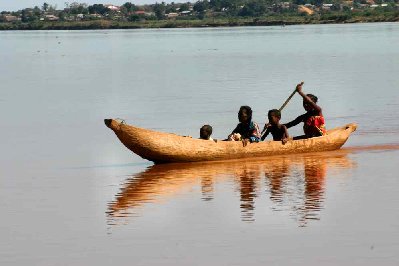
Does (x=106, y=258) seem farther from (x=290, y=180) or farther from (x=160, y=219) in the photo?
(x=290, y=180)

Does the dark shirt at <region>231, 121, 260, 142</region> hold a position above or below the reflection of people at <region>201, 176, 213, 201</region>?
above

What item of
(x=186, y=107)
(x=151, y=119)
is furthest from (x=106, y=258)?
(x=186, y=107)

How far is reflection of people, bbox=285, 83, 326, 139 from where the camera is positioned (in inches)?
654

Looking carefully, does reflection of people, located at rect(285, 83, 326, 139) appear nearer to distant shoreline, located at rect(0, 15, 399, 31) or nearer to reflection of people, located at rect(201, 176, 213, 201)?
reflection of people, located at rect(201, 176, 213, 201)

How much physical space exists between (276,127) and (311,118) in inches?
28.0

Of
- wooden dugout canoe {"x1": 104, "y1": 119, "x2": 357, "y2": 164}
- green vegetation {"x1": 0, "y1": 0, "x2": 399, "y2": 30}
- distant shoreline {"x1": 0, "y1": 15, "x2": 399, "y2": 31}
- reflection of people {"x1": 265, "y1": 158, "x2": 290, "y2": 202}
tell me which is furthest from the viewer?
green vegetation {"x1": 0, "y1": 0, "x2": 399, "y2": 30}

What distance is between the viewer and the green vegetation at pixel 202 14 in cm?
15169

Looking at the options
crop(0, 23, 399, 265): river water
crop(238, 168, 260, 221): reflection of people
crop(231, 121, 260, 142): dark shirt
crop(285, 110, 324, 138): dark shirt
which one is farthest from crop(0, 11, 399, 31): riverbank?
crop(238, 168, 260, 221): reflection of people

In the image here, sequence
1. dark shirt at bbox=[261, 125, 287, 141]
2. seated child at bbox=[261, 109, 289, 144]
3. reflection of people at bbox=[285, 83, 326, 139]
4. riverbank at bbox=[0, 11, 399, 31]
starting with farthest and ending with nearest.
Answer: riverbank at bbox=[0, 11, 399, 31] < reflection of people at bbox=[285, 83, 326, 139] < dark shirt at bbox=[261, 125, 287, 141] < seated child at bbox=[261, 109, 289, 144]

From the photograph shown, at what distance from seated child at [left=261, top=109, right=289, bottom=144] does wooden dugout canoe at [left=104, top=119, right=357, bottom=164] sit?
5.3 inches

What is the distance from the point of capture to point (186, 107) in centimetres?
2627

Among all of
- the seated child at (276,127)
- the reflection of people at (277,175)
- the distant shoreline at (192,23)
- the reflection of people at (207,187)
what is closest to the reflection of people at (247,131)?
the seated child at (276,127)

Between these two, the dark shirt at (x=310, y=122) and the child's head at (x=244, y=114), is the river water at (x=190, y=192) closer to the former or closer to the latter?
the dark shirt at (x=310, y=122)

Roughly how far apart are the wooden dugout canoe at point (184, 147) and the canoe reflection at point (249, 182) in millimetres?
111
